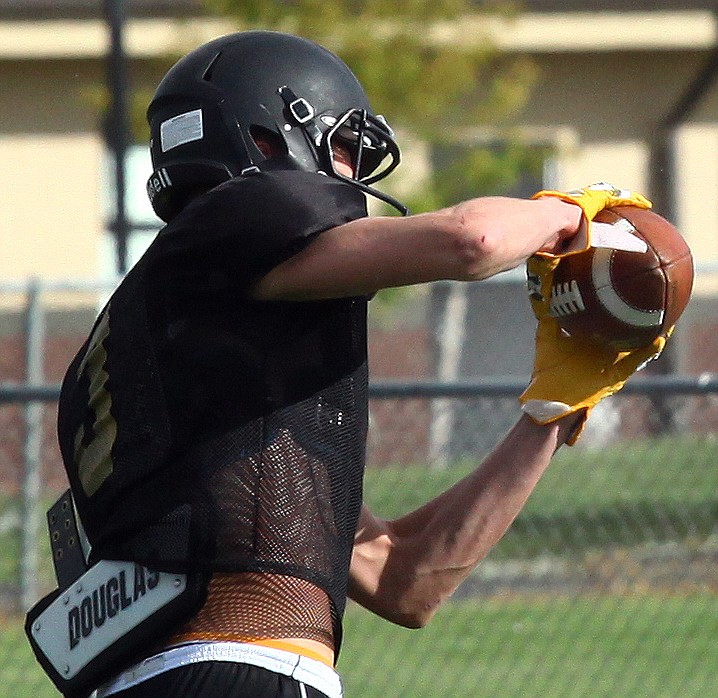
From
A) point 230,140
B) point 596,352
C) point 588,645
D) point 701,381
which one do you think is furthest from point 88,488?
point 588,645

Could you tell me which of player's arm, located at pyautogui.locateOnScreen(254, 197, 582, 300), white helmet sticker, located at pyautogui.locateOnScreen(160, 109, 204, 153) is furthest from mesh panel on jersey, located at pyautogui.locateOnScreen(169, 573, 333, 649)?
white helmet sticker, located at pyautogui.locateOnScreen(160, 109, 204, 153)

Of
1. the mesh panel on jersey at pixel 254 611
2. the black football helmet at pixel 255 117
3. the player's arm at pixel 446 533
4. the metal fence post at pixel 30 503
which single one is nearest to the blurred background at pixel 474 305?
the metal fence post at pixel 30 503

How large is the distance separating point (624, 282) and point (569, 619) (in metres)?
4.18

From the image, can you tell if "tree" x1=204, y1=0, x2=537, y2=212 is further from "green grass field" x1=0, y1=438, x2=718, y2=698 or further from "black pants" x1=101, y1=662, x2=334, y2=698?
"black pants" x1=101, y1=662, x2=334, y2=698

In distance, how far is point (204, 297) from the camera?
255 cm

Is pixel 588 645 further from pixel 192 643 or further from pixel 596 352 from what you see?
pixel 192 643

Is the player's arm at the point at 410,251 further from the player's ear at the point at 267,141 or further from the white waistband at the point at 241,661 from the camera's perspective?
the white waistband at the point at 241,661

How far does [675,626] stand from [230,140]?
486 cm

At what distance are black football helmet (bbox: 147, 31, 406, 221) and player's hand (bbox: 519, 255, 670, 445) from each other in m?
0.46

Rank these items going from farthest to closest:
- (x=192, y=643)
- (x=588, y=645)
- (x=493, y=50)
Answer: (x=493, y=50) < (x=588, y=645) < (x=192, y=643)

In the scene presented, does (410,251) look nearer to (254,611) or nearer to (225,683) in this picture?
(254,611)

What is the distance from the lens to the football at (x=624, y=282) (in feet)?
8.79

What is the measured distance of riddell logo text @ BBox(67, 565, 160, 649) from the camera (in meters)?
2.56

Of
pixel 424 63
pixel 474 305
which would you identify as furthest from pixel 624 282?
pixel 424 63
